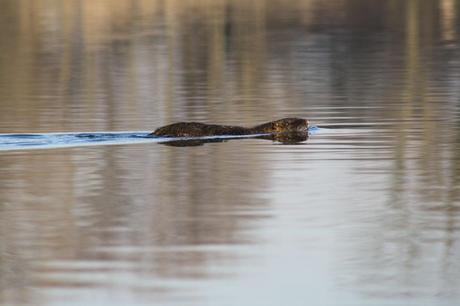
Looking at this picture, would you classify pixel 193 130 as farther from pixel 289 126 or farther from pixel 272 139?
pixel 289 126

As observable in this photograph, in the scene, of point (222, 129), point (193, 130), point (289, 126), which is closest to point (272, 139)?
point (289, 126)

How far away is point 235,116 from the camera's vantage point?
33.6m

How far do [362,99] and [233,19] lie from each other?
163 feet

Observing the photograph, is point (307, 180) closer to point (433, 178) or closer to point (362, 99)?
point (433, 178)

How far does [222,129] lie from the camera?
94.2 ft

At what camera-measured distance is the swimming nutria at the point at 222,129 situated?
28516 mm

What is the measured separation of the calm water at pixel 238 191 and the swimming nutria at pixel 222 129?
0.56 meters

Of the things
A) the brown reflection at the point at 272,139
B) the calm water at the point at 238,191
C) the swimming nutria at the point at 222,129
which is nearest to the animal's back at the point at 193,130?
the swimming nutria at the point at 222,129

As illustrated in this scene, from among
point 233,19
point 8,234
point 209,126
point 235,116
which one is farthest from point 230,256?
point 233,19

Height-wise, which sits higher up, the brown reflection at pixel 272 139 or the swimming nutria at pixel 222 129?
the swimming nutria at pixel 222 129

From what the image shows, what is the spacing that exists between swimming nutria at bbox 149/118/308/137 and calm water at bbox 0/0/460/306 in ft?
1.83

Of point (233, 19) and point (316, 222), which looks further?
point (233, 19)

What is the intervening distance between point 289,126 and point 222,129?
1157mm

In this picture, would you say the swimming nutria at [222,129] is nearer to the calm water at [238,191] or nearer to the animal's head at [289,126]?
the animal's head at [289,126]
